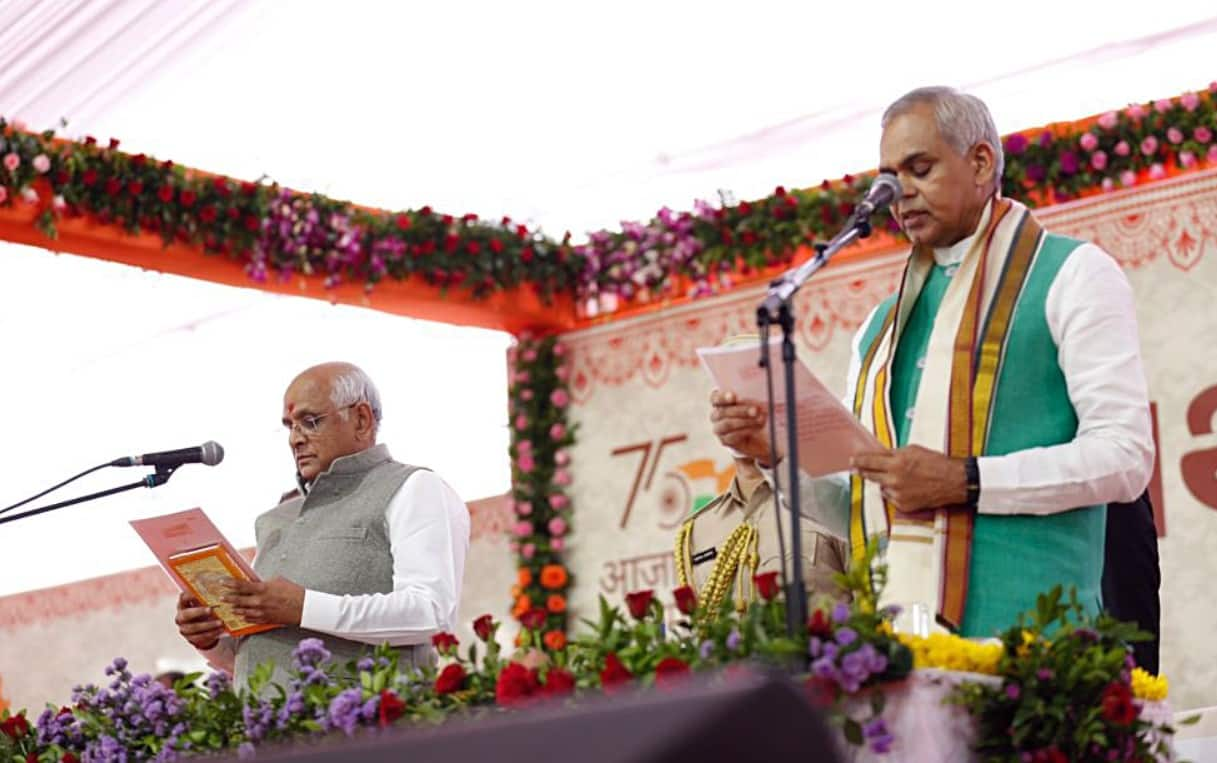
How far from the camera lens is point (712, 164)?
7578 mm

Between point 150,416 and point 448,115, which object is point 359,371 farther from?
point 150,416

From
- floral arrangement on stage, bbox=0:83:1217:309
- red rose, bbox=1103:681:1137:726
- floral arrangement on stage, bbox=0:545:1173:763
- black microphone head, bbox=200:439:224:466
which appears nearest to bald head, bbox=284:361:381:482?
black microphone head, bbox=200:439:224:466

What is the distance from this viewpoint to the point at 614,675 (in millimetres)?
2420

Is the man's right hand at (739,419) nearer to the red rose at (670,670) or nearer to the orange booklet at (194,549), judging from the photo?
the red rose at (670,670)

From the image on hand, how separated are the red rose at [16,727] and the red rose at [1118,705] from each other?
7.00 feet

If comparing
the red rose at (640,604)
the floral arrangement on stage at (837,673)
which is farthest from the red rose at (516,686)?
the red rose at (640,604)

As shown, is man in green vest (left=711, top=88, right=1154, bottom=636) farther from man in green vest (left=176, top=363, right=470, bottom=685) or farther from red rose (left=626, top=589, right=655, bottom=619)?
man in green vest (left=176, top=363, right=470, bottom=685)

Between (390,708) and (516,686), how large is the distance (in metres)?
0.24

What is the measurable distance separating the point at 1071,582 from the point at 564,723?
1.72 metres

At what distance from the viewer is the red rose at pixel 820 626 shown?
91.2 inches

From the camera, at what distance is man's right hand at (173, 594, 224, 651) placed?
150 inches

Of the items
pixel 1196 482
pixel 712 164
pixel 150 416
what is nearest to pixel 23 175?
pixel 712 164

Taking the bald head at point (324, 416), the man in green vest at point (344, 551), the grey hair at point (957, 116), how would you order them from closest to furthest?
the grey hair at point (957, 116), the man in green vest at point (344, 551), the bald head at point (324, 416)

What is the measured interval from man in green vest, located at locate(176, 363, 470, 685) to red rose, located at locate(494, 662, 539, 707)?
1106 mm
